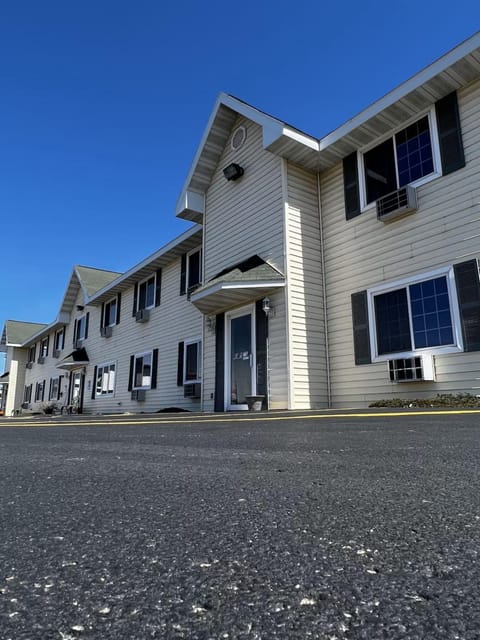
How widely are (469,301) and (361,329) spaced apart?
1978 millimetres

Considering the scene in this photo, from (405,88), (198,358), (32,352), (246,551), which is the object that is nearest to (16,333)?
(32,352)

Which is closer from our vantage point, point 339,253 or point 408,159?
point 408,159

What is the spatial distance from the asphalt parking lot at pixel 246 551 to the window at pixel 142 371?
11874 mm

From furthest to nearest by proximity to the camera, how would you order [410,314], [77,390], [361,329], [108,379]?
[77,390] → [108,379] → [361,329] → [410,314]

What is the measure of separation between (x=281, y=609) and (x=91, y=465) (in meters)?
1.80

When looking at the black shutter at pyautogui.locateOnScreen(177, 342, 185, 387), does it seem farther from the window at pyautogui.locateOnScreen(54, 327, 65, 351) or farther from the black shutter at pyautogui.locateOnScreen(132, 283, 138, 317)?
the window at pyautogui.locateOnScreen(54, 327, 65, 351)

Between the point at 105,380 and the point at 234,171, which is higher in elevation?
the point at 234,171

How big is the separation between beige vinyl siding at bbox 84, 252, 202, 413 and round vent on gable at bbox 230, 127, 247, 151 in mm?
4259

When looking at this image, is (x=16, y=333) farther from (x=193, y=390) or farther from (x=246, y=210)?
(x=246, y=210)

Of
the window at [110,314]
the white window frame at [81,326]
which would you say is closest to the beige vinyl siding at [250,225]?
the window at [110,314]

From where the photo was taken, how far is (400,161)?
7.73m

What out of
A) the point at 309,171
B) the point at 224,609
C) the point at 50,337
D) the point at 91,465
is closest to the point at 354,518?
the point at 224,609

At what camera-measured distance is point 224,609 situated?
702 millimetres

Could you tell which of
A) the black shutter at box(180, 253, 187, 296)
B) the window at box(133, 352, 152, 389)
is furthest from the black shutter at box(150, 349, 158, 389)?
the black shutter at box(180, 253, 187, 296)
